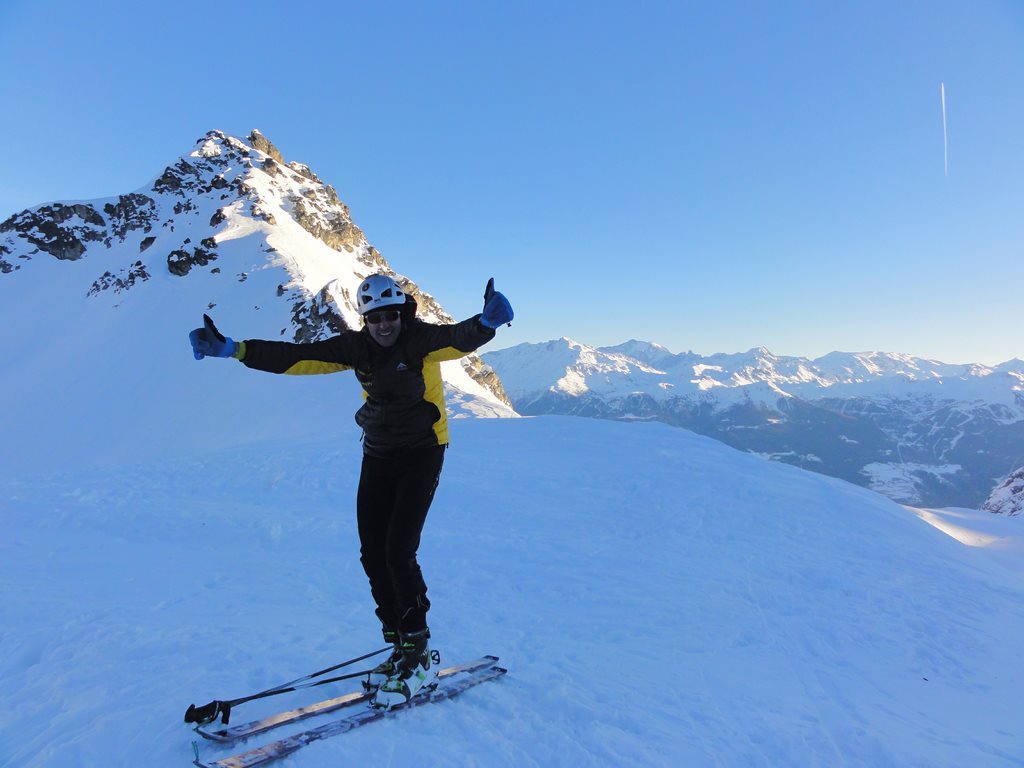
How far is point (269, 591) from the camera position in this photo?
26.5 ft

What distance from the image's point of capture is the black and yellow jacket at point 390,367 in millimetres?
4758

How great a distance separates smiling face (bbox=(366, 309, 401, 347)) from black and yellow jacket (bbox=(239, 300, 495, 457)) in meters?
0.05

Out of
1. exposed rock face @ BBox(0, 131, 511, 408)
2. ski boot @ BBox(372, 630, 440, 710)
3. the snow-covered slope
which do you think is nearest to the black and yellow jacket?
ski boot @ BBox(372, 630, 440, 710)

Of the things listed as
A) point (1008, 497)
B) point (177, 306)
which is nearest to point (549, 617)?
point (177, 306)

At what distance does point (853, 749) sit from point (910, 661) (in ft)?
11.3

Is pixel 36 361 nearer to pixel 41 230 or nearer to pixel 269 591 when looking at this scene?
pixel 41 230

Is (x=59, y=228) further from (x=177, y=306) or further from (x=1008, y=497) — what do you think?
(x=1008, y=497)

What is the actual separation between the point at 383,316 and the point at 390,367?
45 cm

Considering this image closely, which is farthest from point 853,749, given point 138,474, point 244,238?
point 244,238

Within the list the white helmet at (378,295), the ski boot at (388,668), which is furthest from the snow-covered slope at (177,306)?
the white helmet at (378,295)

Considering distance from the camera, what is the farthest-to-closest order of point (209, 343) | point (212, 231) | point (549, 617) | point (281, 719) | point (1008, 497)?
1. point (1008, 497)
2. point (212, 231)
3. point (549, 617)
4. point (209, 343)
5. point (281, 719)

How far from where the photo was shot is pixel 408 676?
4691mm

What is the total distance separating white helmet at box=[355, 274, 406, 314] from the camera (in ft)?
15.6

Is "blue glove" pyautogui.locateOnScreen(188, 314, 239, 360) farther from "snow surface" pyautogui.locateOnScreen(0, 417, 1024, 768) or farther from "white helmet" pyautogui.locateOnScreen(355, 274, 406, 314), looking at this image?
"snow surface" pyautogui.locateOnScreen(0, 417, 1024, 768)
